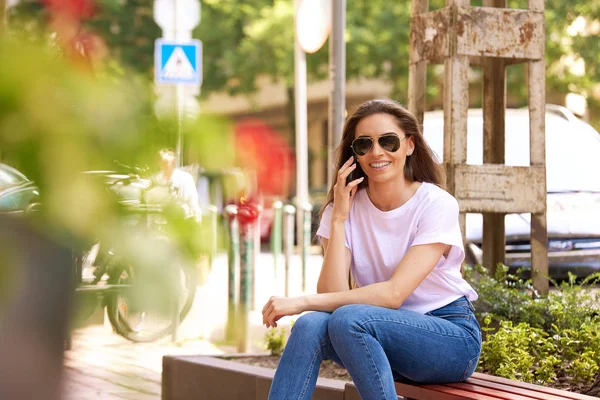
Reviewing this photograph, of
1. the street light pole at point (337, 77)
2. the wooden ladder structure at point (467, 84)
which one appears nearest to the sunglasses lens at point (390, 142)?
the wooden ladder structure at point (467, 84)

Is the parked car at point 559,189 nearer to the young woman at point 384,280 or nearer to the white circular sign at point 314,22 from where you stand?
the white circular sign at point 314,22

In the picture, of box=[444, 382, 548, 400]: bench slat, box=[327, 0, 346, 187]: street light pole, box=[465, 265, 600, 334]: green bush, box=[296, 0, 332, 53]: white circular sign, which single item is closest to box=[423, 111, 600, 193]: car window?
box=[327, 0, 346, 187]: street light pole

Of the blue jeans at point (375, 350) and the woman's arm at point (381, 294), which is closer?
the blue jeans at point (375, 350)

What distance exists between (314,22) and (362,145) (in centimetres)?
669

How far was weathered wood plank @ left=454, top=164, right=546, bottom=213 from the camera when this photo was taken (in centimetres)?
547

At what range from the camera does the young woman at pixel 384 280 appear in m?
3.68

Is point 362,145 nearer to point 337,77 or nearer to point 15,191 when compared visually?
point 15,191

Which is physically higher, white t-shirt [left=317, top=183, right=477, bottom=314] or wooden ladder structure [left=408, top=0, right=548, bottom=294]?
wooden ladder structure [left=408, top=0, right=548, bottom=294]

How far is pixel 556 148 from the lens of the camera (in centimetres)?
910

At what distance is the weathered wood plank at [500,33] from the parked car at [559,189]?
2277 mm

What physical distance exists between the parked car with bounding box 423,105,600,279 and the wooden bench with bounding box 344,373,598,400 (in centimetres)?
374

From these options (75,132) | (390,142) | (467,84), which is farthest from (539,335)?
(75,132)

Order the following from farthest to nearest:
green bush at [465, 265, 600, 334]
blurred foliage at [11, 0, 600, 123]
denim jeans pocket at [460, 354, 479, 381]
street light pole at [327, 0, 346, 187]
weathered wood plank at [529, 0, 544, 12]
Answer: blurred foliage at [11, 0, 600, 123] → street light pole at [327, 0, 346, 187] → weathered wood plank at [529, 0, 544, 12] → green bush at [465, 265, 600, 334] → denim jeans pocket at [460, 354, 479, 381]

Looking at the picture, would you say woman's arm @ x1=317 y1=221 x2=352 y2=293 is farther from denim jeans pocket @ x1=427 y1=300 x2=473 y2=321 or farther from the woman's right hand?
denim jeans pocket @ x1=427 y1=300 x2=473 y2=321
